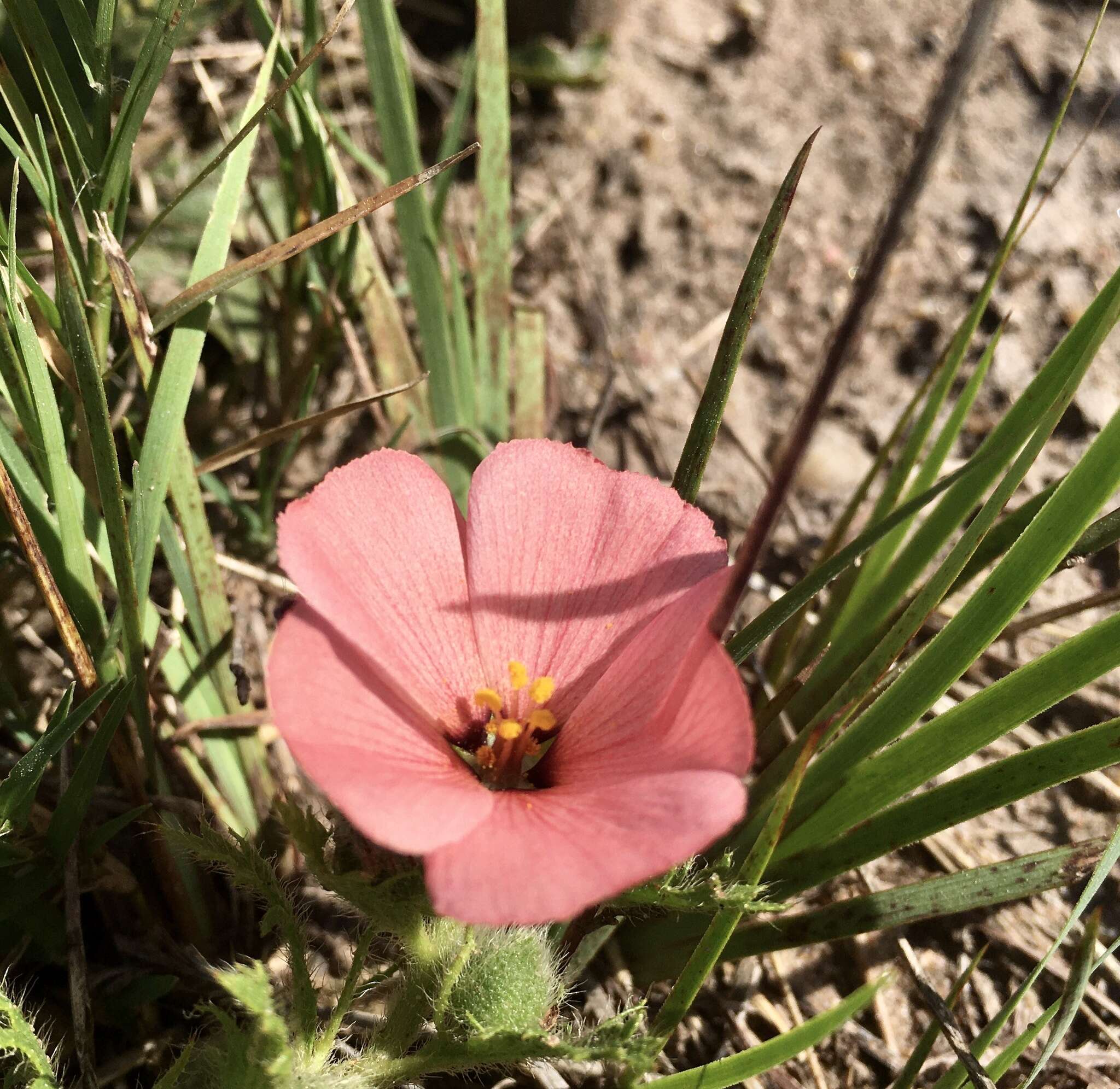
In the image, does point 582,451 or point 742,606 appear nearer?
point 582,451

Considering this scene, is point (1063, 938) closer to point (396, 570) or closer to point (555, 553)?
point (555, 553)

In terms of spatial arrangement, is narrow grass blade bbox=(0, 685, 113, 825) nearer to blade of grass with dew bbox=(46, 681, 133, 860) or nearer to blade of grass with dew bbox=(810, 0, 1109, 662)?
blade of grass with dew bbox=(46, 681, 133, 860)

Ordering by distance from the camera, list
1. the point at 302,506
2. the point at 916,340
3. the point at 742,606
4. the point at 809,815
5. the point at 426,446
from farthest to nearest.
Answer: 1. the point at 916,340
2. the point at 742,606
3. the point at 426,446
4. the point at 809,815
5. the point at 302,506

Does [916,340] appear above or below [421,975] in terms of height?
above

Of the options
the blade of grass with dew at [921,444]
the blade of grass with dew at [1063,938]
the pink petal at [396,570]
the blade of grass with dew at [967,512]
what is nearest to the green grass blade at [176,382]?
the pink petal at [396,570]

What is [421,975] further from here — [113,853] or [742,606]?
[742,606]

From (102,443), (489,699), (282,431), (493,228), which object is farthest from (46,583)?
(493,228)

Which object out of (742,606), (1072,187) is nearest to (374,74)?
(742,606)

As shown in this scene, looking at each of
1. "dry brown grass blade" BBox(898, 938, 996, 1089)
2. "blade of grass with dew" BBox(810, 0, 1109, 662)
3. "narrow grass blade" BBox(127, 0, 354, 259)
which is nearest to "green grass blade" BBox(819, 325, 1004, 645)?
"blade of grass with dew" BBox(810, 0, 1109, 662)
